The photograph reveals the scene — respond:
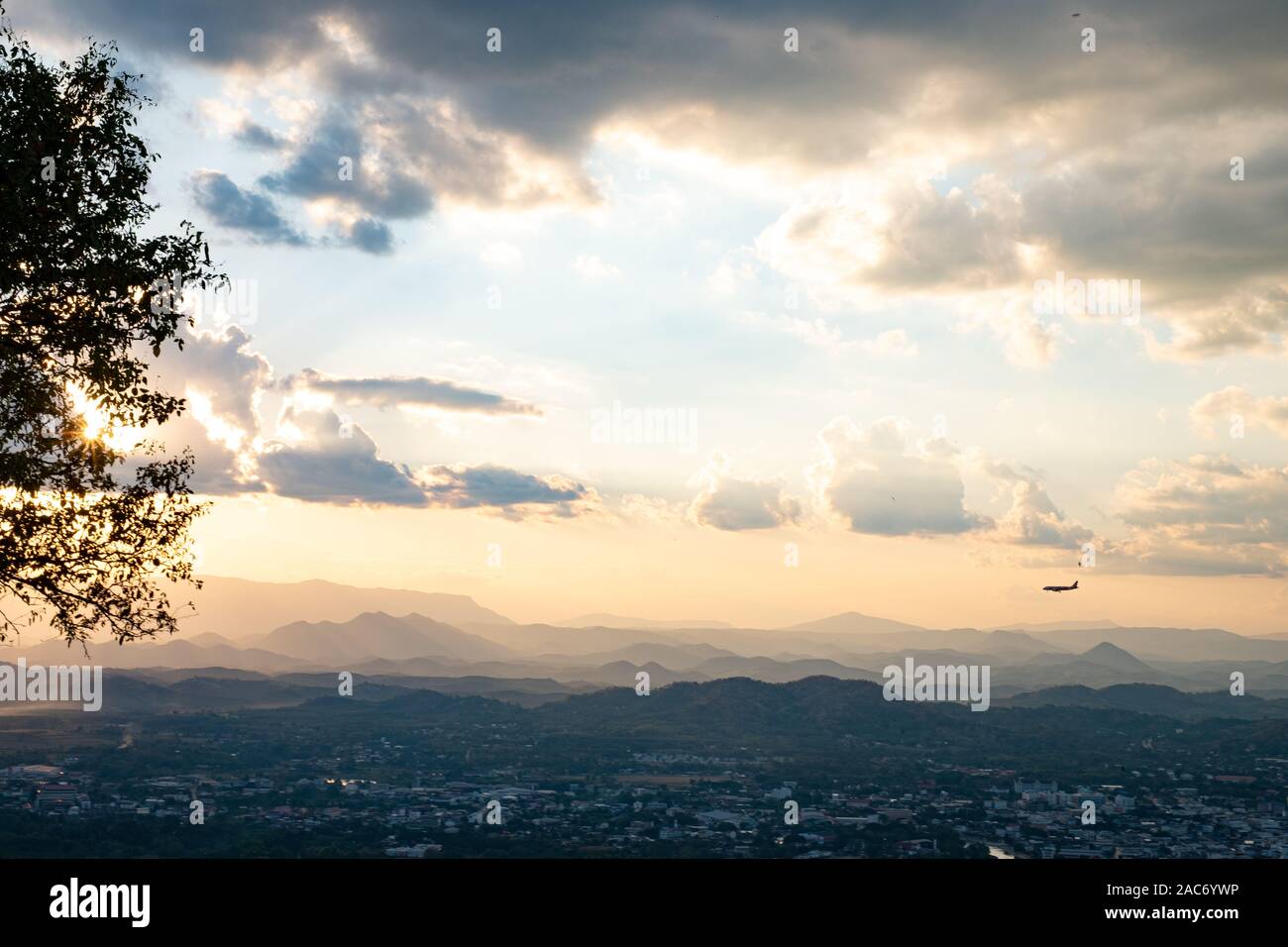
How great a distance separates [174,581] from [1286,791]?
360ft

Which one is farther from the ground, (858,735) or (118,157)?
(118,157)

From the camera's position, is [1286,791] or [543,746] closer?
[1286,791]

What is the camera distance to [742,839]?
77125 mm

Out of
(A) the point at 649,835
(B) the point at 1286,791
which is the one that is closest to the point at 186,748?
(A) the point at 649,835

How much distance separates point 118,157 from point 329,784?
93.8 m
